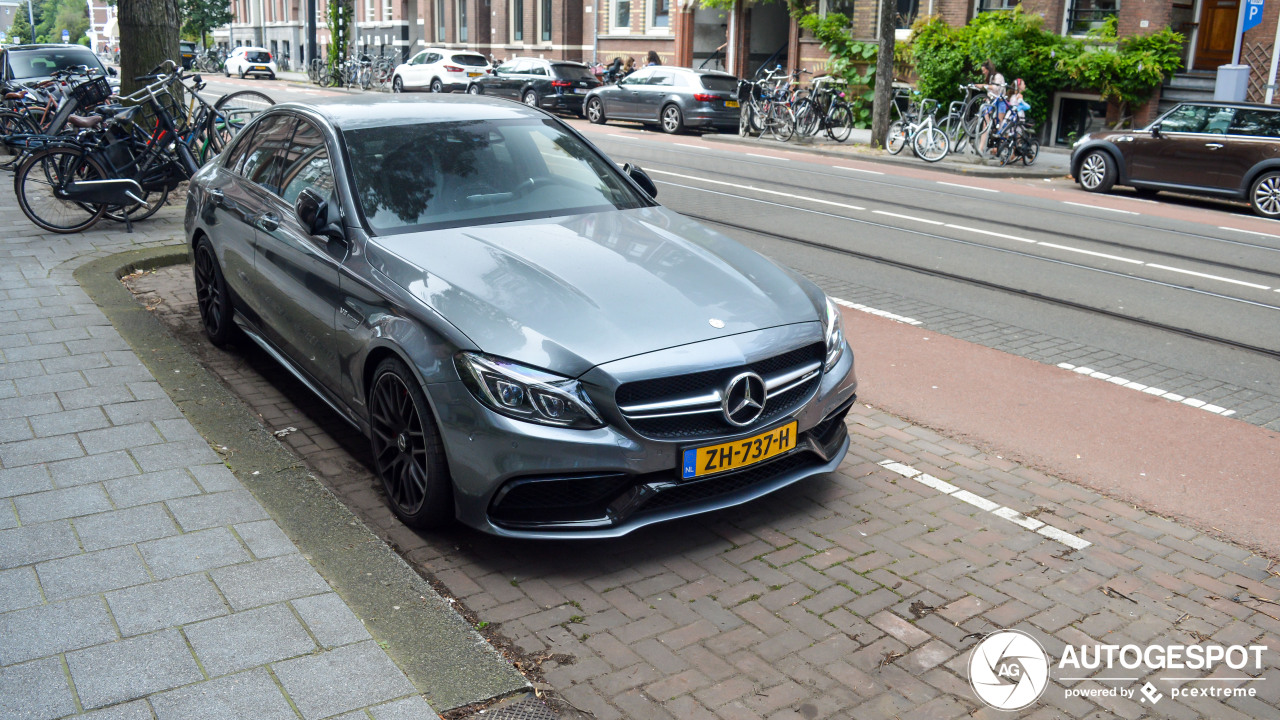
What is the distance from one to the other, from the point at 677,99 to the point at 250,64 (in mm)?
38779

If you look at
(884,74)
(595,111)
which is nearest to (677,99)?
(595,111)

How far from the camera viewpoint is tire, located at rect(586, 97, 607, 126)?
97.1ft

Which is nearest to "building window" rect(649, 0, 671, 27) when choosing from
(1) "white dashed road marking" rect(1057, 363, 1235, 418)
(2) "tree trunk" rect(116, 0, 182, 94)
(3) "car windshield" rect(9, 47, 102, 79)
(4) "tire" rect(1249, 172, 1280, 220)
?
(3) "car windshield" rect(9, 47, 102, 79)

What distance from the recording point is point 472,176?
5.27 metres

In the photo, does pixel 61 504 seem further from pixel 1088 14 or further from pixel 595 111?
pixel 595 111

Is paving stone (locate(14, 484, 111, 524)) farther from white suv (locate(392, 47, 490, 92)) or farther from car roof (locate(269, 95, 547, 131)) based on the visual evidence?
white suv (locate(392, 47, 490, 92))

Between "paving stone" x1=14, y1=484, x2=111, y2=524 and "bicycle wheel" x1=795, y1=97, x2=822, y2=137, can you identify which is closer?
"paving stone" x1=14, y1=484, x2=111, y2=524

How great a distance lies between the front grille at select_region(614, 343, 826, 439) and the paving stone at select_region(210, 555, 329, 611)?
1242 millimetres

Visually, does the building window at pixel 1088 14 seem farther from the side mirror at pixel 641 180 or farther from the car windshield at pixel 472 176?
the car windshield at pixel 472 176

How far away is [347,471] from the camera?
511cm

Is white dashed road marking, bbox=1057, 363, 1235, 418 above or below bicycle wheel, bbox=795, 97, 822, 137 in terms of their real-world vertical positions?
below

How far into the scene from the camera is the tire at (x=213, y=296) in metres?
6.46

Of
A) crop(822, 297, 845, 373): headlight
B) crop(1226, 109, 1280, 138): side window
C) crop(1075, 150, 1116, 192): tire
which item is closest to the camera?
crop(822, 297, 845, 373): headlight

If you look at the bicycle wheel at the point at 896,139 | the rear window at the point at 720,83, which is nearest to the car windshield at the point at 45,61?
the rear window at the point at 720,83
